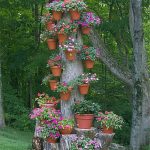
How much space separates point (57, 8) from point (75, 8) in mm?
332

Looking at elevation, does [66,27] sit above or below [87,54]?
above

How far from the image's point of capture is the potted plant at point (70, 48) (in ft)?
24.4

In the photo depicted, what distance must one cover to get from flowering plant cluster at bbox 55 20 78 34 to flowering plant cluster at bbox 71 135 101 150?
193 centimetres

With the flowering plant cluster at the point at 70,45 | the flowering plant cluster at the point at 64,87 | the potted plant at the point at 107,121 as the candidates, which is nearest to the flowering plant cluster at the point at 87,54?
the flowering plant cluster at the point at 70,45

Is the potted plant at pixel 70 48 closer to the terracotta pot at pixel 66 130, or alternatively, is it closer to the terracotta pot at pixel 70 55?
→ the terracotta pot at pixel 70 55

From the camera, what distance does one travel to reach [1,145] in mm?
8664

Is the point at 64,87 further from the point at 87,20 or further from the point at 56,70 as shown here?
the point at 87,20

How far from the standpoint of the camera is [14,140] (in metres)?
10.3

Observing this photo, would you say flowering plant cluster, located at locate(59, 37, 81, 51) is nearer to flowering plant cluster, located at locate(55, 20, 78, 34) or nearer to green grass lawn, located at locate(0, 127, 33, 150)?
flowering plant cluster, located at locate(55, 20, 78, 34)

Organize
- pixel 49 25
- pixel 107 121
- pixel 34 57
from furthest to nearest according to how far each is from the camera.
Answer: pixel 34 57 < pixel 49 25 < pixel 107 121

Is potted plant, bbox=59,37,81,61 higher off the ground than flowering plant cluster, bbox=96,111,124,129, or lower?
higher

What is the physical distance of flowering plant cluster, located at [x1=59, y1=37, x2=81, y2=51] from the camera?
7.42m

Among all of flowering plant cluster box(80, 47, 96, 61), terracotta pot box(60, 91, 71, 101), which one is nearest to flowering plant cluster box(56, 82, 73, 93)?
terracotta pot box(60, 91, 71, 101)

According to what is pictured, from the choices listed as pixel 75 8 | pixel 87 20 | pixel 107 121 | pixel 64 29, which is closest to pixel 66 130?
pixel 107 121
